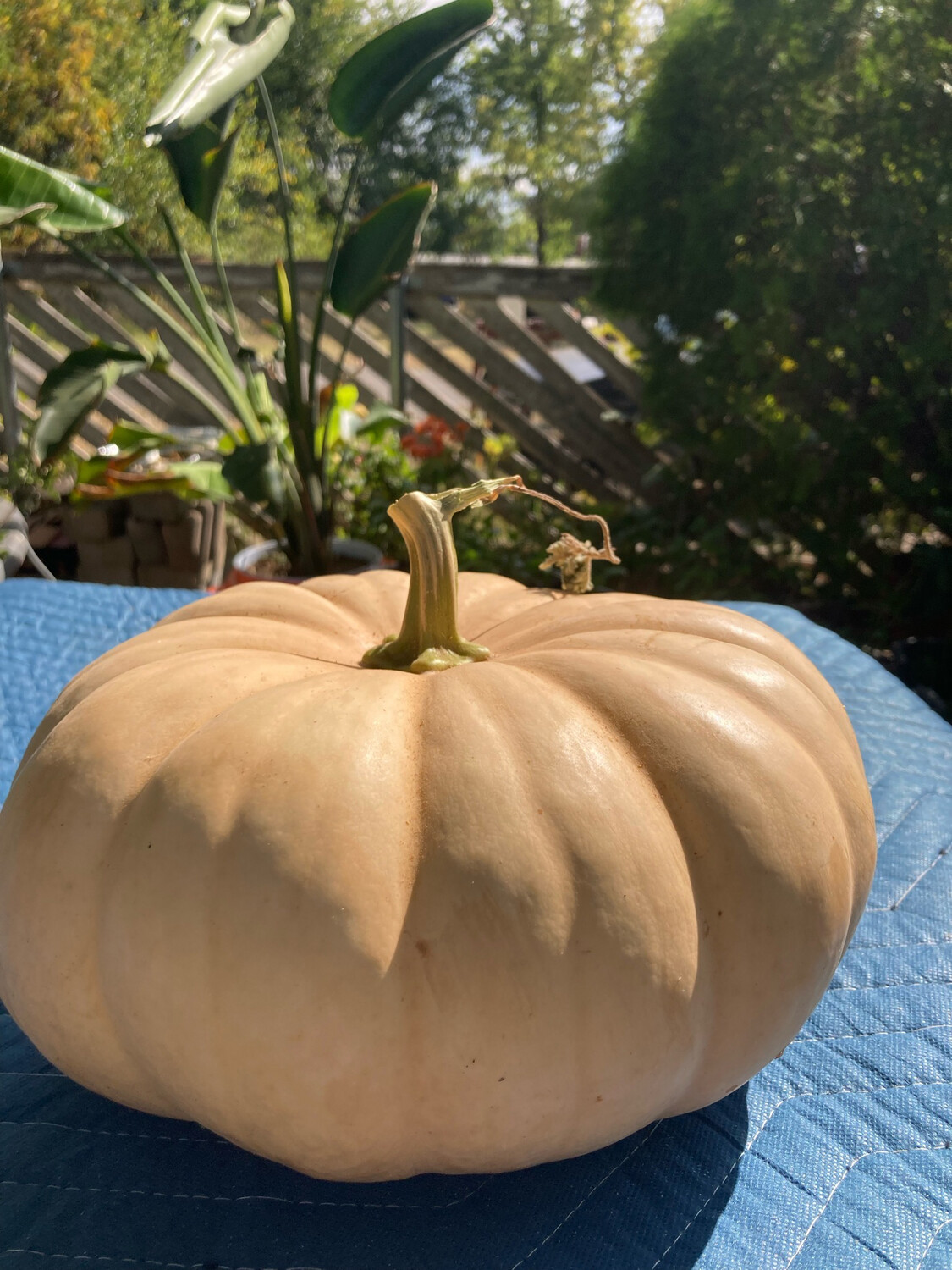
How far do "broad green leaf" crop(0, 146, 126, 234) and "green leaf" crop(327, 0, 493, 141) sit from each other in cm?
65

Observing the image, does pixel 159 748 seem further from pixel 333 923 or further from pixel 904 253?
pixel 904 253

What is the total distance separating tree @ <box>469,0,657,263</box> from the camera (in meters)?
4.87

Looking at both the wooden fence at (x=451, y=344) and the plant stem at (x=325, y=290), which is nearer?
the plant stem at (x=325, y=290)

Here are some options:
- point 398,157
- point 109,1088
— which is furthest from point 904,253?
point 398,157

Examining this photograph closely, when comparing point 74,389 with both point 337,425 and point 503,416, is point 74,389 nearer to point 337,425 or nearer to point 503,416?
point 337,425

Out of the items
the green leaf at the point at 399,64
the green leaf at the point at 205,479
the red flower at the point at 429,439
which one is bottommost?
the red flower at the point at 429,439

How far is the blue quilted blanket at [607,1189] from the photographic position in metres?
0.79

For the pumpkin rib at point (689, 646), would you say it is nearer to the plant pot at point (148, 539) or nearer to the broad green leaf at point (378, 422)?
the broad green leaf at point (378, 422)

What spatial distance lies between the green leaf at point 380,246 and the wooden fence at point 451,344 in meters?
1.54

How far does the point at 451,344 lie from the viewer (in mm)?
4273

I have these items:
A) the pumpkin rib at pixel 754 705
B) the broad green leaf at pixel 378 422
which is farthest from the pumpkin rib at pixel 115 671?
the broad green leaf at pixel 378 422

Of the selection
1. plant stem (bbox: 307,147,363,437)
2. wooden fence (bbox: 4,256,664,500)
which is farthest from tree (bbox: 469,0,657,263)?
plant stem (bbox: 307,147,363,437)

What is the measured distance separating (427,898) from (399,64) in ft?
7.34

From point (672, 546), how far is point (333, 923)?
3.15 meters
